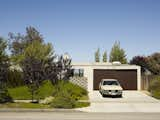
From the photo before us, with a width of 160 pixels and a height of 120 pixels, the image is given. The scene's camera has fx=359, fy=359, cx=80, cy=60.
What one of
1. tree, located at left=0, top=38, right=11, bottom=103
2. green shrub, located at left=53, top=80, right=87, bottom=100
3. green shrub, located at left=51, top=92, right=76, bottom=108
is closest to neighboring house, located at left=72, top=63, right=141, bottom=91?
green shrub, located at left=53, top=80, right=87, bottom=100

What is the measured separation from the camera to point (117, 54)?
6544 cm

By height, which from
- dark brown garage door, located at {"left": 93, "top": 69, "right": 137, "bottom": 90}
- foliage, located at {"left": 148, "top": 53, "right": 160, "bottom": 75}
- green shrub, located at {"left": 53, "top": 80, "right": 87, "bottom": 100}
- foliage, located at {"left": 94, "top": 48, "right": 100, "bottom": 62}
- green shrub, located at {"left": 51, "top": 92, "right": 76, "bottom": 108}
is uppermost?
foliage, located at {"left": 94, "top": 48, "right": 100, "bottom": 62}

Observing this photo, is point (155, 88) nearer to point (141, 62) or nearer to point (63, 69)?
point (63, 69)

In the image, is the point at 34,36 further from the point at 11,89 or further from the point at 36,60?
the point at 36,60

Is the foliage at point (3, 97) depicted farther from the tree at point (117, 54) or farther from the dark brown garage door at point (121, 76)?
the tree at point (117, 54)

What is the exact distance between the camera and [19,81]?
32406mm

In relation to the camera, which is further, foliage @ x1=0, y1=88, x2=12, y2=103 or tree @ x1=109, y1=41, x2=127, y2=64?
tree @ x1=109, y1=41, x2=127, y2=64

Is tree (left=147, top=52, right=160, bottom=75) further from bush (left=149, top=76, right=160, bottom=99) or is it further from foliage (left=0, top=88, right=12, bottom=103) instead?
foliage (left=0, top=88, right=12, bottom=103)

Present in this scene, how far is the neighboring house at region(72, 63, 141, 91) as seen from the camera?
38812 millimetres

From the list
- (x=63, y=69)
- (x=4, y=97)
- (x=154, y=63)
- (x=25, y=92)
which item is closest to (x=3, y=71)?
(x=4, y=97)

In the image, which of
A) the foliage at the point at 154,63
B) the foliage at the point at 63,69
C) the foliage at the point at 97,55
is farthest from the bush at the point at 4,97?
the foliage at the point at 97,55

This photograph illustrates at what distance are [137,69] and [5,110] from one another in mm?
21580

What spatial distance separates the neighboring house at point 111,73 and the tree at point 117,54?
2532 centimetres
